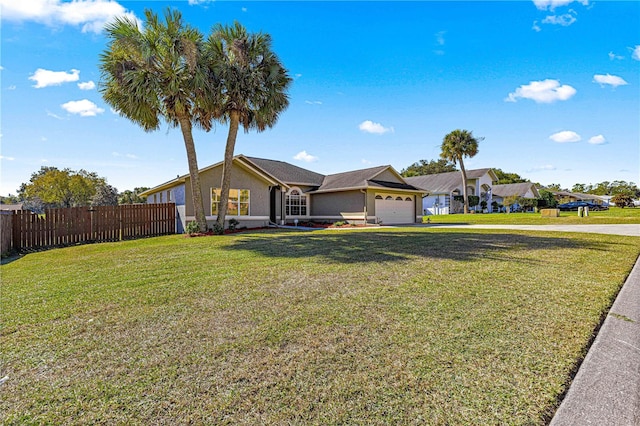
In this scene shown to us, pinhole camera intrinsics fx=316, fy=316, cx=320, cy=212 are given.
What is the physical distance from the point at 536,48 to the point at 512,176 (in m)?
59.1

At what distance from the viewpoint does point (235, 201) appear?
18125 mm

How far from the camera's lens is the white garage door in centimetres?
2178

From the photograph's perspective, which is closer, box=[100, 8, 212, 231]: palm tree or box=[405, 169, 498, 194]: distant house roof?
box=[100, 8, 212, 231]: palm tree

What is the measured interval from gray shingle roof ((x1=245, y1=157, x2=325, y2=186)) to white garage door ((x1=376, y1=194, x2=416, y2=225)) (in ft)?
17.4

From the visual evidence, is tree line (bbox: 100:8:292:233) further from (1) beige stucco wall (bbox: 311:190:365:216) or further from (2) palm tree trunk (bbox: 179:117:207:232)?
(1) beige stucco wall (bbox: 311:190:365:216)

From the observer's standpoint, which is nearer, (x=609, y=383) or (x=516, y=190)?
(x=609, y=383)

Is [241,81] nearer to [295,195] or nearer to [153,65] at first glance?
[153,65]

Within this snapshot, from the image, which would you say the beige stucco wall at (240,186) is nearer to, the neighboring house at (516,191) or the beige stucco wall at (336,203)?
the beige stucco wall at (336,203)

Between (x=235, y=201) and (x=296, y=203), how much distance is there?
601 cm

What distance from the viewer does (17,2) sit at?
336 inches

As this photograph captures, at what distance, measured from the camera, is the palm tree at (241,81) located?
45.0 ft

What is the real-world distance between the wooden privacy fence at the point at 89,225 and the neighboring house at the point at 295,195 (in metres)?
1.19

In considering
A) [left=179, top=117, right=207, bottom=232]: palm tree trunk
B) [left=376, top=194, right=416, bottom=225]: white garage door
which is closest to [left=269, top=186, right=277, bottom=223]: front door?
[left=376, top=194, right=416, bottom=225]: white garage door

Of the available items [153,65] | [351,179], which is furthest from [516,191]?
[153,65]
